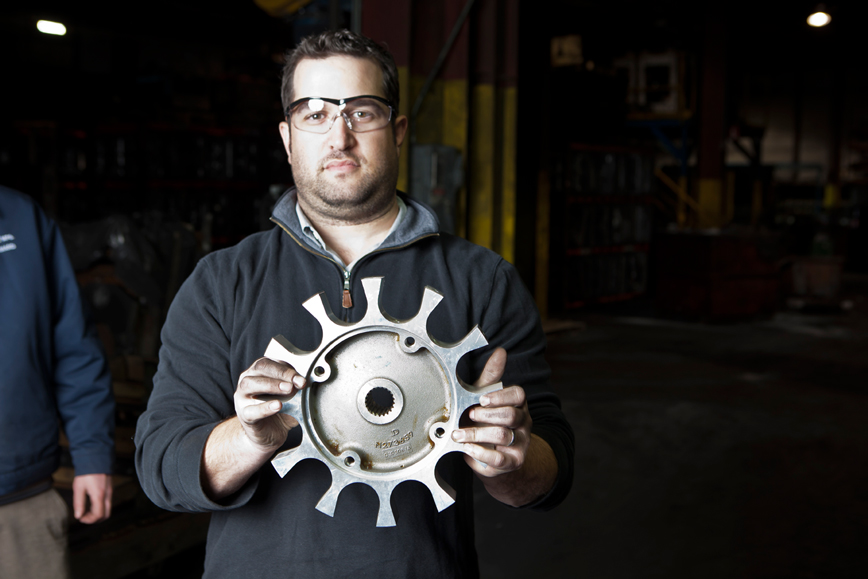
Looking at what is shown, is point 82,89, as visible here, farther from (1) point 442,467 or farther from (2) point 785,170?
(2) point 785,170

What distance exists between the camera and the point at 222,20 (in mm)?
8195

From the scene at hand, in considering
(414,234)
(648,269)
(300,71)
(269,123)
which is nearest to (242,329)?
(414,234)

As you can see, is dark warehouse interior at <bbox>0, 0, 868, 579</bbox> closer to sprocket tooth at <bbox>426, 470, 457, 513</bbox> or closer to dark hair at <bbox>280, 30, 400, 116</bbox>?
dark hair at <bbox>280, 30, 400, 116</bbox>

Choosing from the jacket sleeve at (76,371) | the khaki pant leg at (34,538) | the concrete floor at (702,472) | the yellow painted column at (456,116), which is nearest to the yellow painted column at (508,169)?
the yellow painted column at (456,116)

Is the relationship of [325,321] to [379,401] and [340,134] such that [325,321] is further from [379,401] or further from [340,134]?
[340,134]

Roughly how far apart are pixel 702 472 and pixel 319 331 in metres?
3.23

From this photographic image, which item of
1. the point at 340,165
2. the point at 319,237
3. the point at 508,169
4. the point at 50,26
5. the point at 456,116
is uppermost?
the point at 50,26

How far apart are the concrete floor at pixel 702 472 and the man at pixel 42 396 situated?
1739mm

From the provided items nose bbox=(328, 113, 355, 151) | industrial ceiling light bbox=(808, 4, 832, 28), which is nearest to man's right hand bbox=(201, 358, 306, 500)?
nose bbox=(328, 113, 355, 151)

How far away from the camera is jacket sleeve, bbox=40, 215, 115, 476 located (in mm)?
1793

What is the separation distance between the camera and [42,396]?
1724mm

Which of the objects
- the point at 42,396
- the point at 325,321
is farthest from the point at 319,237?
the point at 42,396

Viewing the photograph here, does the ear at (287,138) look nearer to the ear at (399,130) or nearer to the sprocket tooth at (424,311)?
the ear at (399,130)

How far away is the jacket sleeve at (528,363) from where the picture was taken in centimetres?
132
